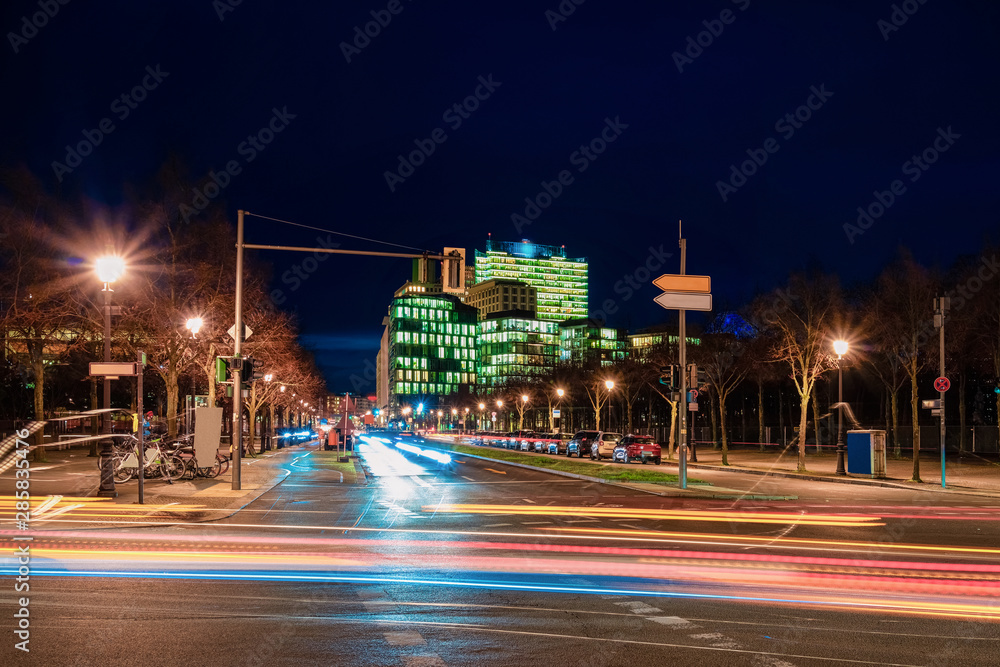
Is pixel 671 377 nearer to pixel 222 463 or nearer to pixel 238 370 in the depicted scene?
pixel 238 370

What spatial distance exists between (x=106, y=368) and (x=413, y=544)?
32.4 ft

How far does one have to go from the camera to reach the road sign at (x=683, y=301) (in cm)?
2464

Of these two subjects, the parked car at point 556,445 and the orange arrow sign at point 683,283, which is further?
the parked car at point 556,445

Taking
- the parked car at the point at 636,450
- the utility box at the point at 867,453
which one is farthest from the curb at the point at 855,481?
the parked car at the point at 636,450

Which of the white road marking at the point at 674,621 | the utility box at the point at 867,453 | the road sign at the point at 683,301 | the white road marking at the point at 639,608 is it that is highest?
the road sign at the point at 683,301

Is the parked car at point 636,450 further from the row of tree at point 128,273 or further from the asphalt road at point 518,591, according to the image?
the asphalt road at point 518,591

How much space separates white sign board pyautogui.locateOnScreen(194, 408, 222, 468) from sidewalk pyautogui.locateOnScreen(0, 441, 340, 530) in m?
0.72

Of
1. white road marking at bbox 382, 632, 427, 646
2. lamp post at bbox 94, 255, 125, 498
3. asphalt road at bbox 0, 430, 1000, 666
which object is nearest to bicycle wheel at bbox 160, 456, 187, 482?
lamp post at bbox 94, 255, 125, 498

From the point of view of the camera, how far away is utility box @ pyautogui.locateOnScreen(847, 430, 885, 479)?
34.2m

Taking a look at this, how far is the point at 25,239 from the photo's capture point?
1435 inches

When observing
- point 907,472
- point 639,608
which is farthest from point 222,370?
point 907,472

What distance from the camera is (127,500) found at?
66.9 ft

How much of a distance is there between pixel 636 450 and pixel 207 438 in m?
27.0

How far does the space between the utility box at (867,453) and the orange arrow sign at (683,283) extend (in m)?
14.2
